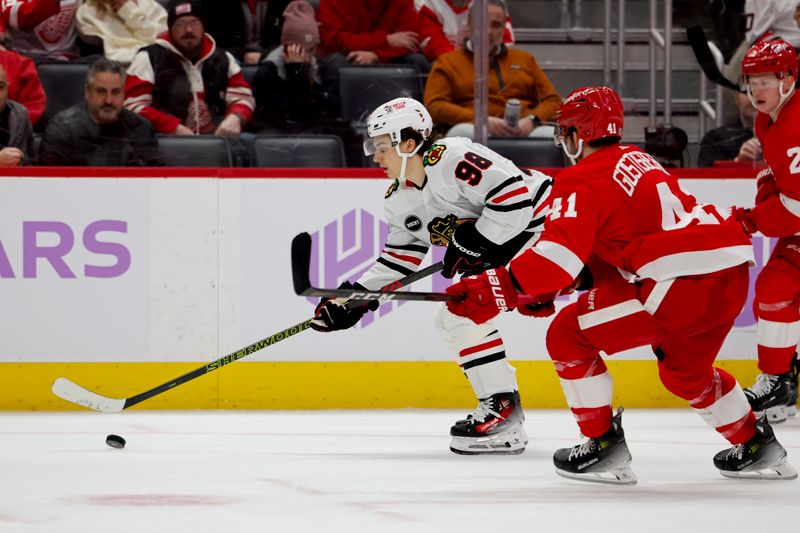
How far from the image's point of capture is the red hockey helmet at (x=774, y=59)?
4.53 meters

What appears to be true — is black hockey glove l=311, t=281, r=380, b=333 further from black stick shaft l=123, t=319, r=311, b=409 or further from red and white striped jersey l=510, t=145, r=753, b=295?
red and white striped jersey l=510, t=145, r=753, b=295

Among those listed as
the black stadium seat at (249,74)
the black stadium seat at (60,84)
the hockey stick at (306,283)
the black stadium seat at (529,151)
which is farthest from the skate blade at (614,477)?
the black stadium seat at (60,84)

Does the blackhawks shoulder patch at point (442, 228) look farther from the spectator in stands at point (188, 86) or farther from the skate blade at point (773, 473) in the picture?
the spectator in stands at point (188, 86)

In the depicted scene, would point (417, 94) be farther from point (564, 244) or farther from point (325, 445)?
point (564, 244)

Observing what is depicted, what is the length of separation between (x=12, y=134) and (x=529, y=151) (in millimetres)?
2172

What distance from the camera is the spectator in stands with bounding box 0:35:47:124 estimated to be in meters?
5.34

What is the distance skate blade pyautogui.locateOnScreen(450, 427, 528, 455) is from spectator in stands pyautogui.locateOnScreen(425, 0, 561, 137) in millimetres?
1761

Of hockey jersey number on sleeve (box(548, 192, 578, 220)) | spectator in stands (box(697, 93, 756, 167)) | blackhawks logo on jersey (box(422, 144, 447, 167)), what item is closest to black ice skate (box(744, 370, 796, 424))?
spectator in stands (box(697, 93, 756, 167))

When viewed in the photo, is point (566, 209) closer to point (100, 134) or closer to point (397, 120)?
point (397, 120)

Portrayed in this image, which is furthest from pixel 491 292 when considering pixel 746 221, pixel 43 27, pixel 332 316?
pixel 43 27

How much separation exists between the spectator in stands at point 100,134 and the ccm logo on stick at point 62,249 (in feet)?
0.89

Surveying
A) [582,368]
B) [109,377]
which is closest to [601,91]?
[582,368]

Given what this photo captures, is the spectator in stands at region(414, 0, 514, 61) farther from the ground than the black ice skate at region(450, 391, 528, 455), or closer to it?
farther from the ground

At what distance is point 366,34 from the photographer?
18.6 feet
